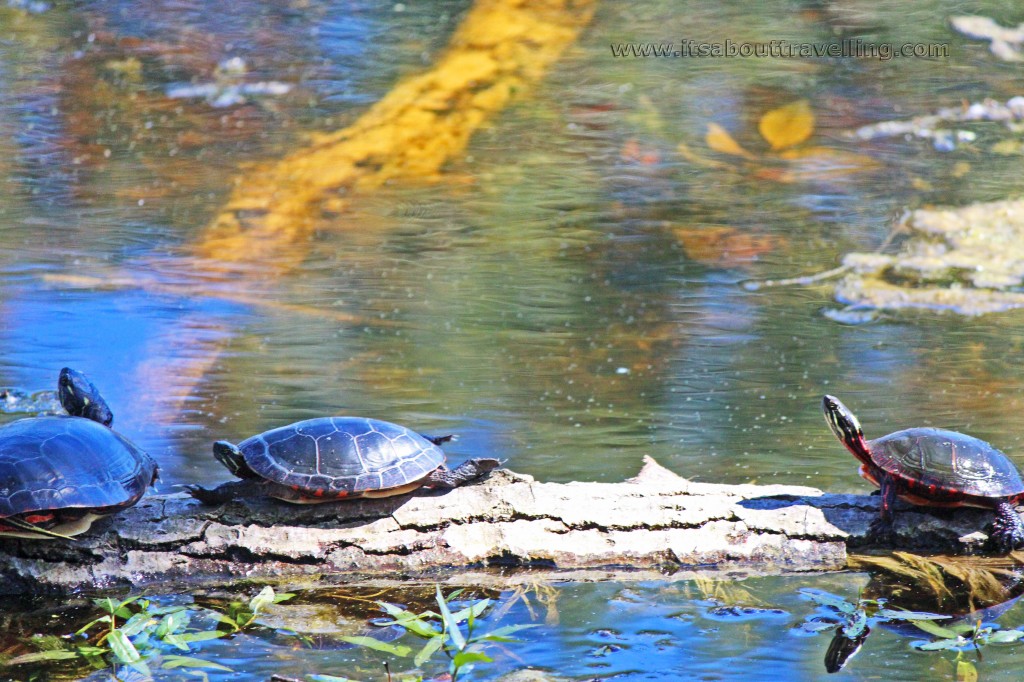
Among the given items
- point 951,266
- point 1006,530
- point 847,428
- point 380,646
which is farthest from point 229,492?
point 951,266

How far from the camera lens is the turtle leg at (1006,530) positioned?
2869 mm

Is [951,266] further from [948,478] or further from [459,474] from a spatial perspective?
[459,474]

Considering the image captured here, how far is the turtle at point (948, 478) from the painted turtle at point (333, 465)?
1049mm

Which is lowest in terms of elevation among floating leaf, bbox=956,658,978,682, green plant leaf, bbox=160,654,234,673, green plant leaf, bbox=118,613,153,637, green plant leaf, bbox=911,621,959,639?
green plant leaf, bbox=911,621,959,639

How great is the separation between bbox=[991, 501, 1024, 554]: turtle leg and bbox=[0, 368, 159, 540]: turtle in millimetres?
2187

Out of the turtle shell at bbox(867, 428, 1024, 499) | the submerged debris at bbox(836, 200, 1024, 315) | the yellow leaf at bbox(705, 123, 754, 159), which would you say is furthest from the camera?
the yellow leaf at bbox(705, 123, 754, 159)

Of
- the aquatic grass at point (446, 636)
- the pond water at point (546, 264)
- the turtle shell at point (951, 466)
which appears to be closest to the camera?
the aquatic grass at point (446, 636)

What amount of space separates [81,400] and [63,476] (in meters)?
0.62

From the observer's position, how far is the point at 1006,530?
2873mm

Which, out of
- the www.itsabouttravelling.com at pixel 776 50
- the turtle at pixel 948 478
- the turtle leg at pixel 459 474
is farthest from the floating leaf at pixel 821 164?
the turtle leg at pixel 459 474

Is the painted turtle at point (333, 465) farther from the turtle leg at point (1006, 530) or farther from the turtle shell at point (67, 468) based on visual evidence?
the turtle leg at point (1006, 530)

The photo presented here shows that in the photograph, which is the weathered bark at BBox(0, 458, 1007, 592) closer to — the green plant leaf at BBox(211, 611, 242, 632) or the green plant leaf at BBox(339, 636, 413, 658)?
the green plant leaf at BBox(211, 611, 242, 632)

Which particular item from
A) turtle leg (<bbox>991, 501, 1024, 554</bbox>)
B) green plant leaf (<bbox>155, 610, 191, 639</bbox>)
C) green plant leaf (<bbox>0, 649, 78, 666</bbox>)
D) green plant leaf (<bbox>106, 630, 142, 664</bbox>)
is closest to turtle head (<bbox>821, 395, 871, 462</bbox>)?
turtle leg (<bbox>991, 501, 1024, 554</bbox>)

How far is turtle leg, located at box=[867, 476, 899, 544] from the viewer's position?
2.93 meters
